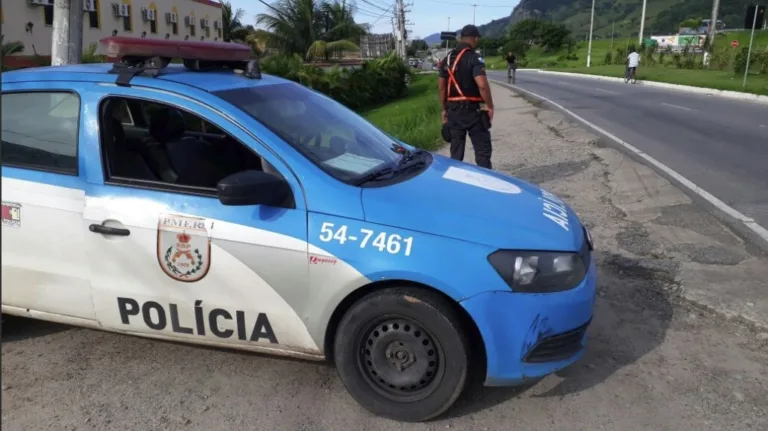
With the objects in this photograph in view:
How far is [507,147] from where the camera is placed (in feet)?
37.3

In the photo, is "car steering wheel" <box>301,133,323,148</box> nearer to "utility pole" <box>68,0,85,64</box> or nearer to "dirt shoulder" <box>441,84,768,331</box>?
"dirt shoulder" <box>441,84,768,331</box>

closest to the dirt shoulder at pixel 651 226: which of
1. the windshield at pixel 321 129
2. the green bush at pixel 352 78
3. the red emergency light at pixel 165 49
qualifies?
the windshield at pixel 321 129

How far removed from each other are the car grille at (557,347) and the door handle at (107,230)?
201 cm

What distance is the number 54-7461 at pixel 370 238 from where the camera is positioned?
2828 millimetres

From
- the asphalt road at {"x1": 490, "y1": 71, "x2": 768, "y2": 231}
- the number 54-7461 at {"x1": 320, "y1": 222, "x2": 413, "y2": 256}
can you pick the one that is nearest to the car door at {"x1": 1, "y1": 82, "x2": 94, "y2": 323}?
the number 54-7461 at {"x1": 320, "y1": 222, "x2": 413, "y2": 256}

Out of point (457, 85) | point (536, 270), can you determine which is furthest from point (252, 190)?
point (457, 85)

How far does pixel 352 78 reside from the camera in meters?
25.3

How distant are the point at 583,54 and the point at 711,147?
75.0 meters

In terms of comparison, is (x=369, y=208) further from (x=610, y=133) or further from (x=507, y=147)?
(x=610, y=133)

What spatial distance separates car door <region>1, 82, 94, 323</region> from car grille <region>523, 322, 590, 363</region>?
2249 mm

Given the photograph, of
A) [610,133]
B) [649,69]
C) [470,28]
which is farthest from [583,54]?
[470,28]

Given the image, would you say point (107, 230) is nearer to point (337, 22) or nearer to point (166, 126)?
point (166, 126)

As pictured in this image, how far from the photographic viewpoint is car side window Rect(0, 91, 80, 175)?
333cm

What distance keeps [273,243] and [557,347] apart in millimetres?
1406
